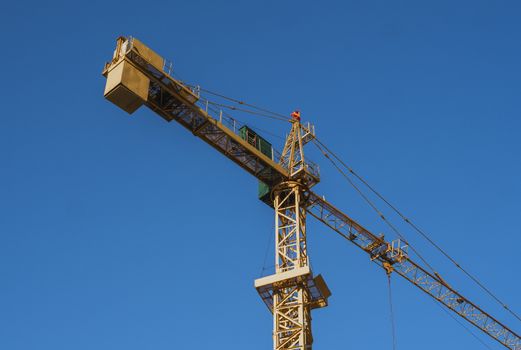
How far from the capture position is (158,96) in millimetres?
38219

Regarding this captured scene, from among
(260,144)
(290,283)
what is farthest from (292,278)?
(260,144)

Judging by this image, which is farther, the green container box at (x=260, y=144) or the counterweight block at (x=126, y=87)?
the green container box at (x=260, y=144)

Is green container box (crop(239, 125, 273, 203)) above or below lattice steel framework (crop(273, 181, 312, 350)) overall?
above

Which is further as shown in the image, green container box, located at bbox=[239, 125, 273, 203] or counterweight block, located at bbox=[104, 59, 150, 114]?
green container box, located at bbox=[239, 125, 273, 203]

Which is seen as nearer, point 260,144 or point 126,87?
point 126,87

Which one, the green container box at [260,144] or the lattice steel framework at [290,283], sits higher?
the green container box at [260,144]

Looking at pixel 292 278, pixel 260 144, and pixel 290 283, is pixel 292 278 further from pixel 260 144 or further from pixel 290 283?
pixel 260 144

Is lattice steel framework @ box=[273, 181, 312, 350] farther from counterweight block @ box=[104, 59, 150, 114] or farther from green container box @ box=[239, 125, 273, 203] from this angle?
counterweight block @ box=[104, 59, 150, 114]

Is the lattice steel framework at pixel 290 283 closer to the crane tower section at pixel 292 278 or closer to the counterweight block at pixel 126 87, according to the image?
the crane tower section at pixel 292 278

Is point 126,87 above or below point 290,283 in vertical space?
above

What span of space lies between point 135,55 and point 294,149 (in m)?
12.2

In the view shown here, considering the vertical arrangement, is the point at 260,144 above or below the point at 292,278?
above

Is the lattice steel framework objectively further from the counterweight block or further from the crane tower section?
the counterweight block

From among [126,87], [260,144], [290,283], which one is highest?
[260,144]
